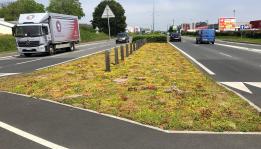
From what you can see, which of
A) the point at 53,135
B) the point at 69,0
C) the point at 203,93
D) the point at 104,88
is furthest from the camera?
the point at 69,0

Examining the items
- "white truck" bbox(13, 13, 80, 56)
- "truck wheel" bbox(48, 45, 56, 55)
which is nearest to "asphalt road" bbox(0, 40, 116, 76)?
"white truck" bbox(13, 13, 80, 56)

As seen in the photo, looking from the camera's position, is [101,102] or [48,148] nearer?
[48,148]

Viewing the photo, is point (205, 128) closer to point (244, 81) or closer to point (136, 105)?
point (136, 105)

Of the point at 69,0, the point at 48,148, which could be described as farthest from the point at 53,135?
the point at 69,0

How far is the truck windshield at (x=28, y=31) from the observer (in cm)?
3166

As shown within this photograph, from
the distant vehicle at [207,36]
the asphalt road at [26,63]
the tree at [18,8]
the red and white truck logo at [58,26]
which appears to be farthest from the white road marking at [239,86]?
the tree at [18,8]

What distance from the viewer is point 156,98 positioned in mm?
10008

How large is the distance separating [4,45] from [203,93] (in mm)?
37589

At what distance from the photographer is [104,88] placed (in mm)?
12000

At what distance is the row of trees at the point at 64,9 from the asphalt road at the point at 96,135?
11580cm

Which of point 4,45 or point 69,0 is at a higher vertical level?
point 69,0

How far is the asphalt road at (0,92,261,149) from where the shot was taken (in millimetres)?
6195

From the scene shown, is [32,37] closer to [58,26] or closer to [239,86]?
[58,26]

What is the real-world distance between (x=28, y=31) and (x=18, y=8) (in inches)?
3777
